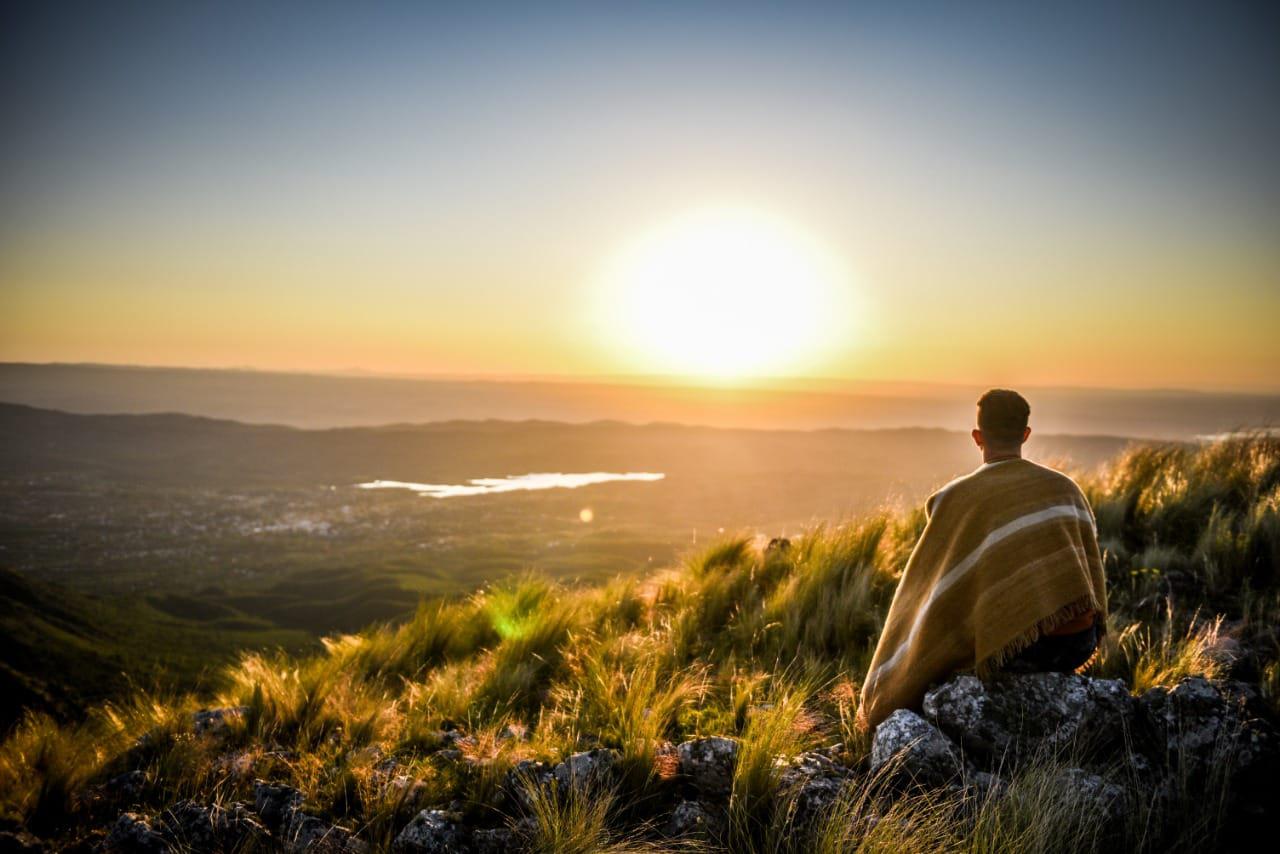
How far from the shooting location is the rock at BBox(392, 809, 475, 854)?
11.5 feet

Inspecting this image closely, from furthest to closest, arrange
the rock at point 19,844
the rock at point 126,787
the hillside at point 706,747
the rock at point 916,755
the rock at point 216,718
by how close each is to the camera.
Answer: the rock at point 216,718, the rock at point 126,787, the rock at point 19,844, the rock at point 916,755, the hillside at point 706,747

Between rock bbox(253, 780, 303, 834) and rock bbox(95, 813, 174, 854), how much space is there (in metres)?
0.48

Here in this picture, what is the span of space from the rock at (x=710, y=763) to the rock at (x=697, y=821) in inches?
5.2

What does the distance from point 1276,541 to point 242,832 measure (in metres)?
9.45

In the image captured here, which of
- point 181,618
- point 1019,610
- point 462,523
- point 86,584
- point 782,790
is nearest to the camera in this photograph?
point 782,790

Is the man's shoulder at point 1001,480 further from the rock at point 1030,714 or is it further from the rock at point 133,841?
the rock at point 133,841

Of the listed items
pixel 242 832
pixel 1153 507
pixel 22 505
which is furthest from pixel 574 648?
pixel 22 505

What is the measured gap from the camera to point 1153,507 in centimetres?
872

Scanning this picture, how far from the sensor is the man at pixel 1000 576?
3.84m

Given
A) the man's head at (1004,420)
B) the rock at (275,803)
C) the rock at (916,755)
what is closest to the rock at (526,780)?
the rock at (275,803)

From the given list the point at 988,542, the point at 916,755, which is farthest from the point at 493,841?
the point at 988,542

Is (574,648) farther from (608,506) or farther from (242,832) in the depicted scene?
(608,506)

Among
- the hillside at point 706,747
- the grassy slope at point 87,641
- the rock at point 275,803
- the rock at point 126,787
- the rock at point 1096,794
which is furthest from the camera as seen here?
the grassy slope at point 87,641

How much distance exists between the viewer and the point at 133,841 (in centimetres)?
374
